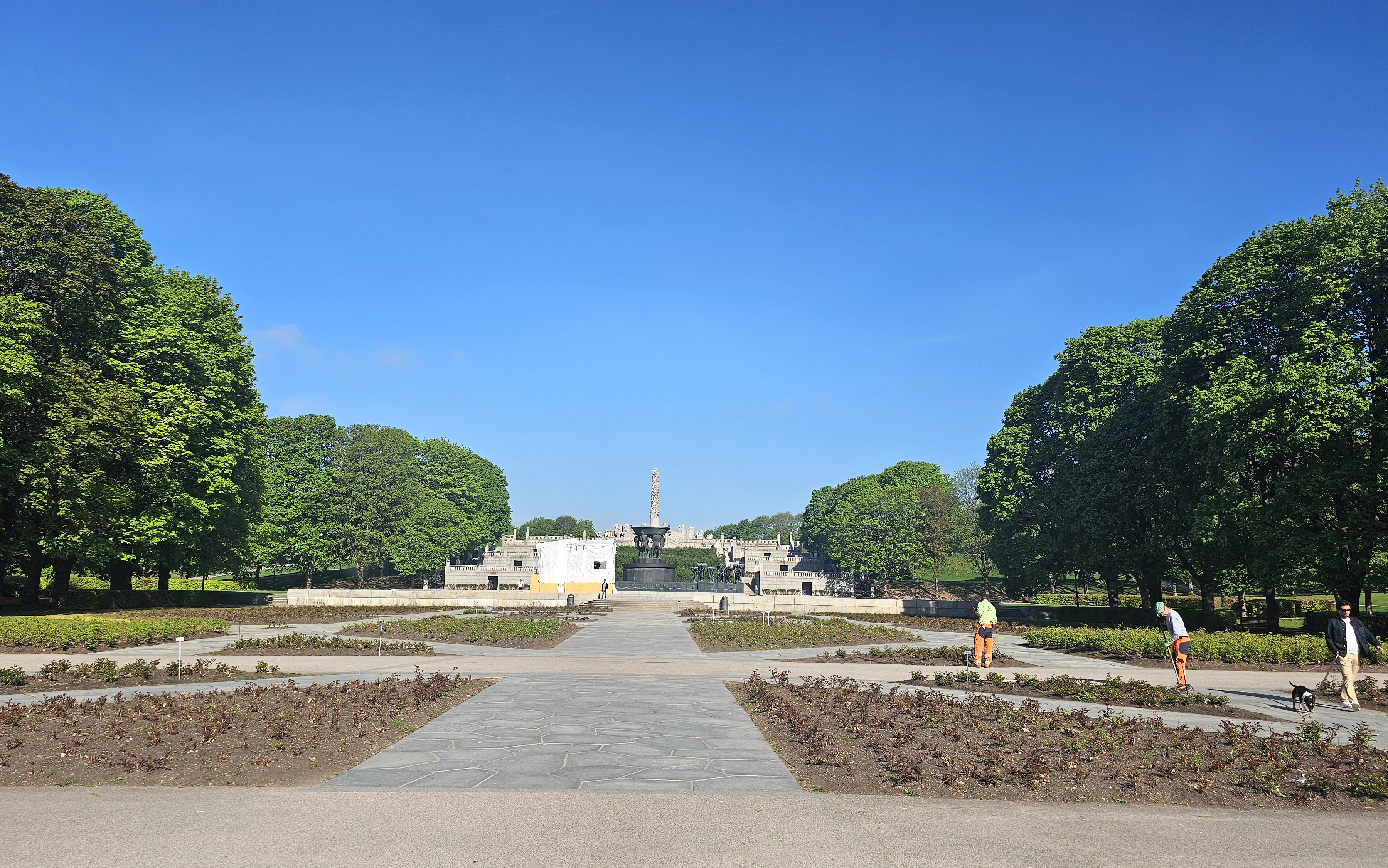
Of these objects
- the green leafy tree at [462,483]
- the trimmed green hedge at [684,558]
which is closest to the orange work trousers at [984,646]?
the green leafy tree at [462,483]

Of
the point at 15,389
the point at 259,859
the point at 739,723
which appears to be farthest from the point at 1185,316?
the point at 15,389

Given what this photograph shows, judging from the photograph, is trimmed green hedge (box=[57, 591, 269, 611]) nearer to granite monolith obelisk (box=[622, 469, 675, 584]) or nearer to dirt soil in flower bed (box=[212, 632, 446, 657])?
dirt soil in flower bed (box=[212, 632, 446, 657])

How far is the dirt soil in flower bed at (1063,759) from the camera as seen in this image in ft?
27.5

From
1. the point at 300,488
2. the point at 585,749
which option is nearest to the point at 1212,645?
the point at 585,749

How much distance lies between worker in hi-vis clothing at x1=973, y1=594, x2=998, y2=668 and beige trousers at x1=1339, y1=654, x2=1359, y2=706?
670 cm

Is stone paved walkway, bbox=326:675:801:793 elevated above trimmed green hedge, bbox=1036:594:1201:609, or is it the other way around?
stone paved walkway, bbox=326:675:801:793

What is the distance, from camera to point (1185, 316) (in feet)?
109

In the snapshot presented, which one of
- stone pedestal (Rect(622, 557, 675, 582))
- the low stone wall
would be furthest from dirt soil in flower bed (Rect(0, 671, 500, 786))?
stone pedestal (Rect(622, 557, 675, 582))

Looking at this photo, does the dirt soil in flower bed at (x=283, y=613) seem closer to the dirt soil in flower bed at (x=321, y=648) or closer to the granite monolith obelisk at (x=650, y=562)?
the dirt soil in flower bed at (x=321, y=648)

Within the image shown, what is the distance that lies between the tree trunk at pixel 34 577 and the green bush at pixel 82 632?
9557mm

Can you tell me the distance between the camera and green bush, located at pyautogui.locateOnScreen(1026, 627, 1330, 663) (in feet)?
67.5

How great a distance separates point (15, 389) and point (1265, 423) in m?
39.9

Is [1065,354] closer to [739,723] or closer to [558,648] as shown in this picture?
[558,648]

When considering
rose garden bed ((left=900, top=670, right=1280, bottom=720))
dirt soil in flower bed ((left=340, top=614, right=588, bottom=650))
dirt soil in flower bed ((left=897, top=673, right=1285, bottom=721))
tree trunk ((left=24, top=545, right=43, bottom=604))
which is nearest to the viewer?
dirt soil in flower bed ((left=897, top=673, right=1285, bottom=721))
